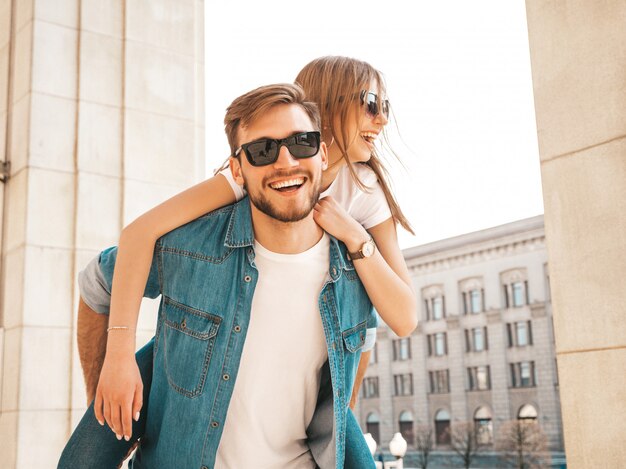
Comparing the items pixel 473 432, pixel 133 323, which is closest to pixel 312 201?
pixel 133 323

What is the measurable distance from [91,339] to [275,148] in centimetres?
74

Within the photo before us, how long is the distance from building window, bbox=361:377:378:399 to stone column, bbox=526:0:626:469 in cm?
4818

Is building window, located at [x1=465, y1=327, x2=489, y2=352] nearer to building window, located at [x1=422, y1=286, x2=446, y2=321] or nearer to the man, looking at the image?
building window, located at [x1=422, y1=286, x2=446, y2=321]

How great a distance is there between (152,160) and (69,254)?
0.87 m

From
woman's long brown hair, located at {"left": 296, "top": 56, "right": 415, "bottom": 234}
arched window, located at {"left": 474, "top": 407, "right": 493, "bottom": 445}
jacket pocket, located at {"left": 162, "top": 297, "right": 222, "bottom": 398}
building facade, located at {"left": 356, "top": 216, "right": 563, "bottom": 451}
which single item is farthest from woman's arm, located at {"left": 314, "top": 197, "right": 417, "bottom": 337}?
arched window, located at {"left": 474, "top": 407, "right": 493, "bottom": 445}

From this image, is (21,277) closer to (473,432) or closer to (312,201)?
(312,201)

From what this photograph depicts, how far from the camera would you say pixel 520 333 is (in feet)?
144

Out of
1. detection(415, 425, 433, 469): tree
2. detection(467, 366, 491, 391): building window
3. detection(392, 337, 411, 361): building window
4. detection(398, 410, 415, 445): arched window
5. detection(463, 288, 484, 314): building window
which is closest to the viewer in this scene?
detection(467, 366, 491, 391): building window

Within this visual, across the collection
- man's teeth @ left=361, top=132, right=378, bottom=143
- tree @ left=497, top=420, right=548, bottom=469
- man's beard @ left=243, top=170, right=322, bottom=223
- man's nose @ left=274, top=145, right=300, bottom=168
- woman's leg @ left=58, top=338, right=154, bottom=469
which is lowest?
tree @ left=497, top=420, right=548, bottom=469

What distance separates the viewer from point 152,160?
5305 mm

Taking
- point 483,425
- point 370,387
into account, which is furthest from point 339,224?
point 370,387

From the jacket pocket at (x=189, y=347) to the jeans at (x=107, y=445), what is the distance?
168mm

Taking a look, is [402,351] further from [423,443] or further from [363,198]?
[363,198]

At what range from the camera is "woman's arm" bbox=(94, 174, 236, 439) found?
1.71m
